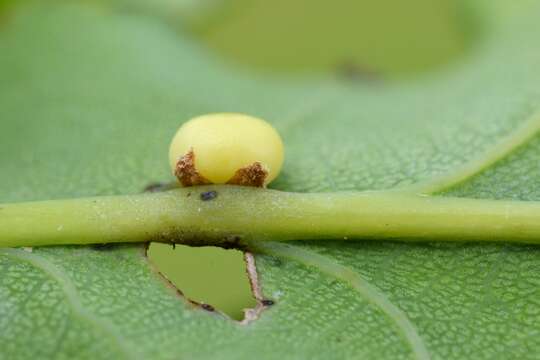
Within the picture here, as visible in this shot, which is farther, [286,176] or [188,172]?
[286,176]

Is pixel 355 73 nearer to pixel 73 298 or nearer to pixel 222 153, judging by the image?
pixel 222 153

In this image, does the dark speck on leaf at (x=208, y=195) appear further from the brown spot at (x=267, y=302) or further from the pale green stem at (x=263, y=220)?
the brown spot at (x=267, y=302)

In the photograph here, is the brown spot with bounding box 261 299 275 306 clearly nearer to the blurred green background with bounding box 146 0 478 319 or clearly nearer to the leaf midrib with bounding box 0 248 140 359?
the leaf midrib with bounding box 0 248 140 359

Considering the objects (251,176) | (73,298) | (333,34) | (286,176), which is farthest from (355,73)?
(73,298)

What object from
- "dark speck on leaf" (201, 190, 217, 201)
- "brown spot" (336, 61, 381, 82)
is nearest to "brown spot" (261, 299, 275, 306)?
"dark speck on leaf" (201, 190, 217, 201)

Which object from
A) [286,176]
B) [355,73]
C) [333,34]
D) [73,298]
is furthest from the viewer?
[333,34]

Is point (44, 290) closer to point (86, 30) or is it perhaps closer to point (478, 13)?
point (86, 30)

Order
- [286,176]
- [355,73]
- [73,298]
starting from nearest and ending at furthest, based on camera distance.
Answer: [73,298], [286,176], [355,73]

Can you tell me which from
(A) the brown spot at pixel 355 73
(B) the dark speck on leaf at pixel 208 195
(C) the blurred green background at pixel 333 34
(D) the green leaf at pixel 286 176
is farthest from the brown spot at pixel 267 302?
(C) the blurred green background at pixel 333 34
